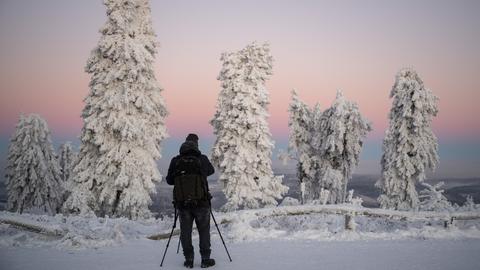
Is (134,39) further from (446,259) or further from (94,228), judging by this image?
(446,259)

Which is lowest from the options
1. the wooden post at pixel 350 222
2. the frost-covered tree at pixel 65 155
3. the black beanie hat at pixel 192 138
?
the wooden post at pixel 350 222

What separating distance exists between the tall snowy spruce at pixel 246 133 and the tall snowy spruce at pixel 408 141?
35.1ft

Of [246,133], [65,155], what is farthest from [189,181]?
[65,155]

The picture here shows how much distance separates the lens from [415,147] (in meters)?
31.5

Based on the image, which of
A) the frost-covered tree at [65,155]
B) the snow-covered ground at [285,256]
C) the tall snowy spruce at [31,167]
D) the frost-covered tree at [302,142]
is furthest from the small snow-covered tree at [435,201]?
the frost-covered tree at [65,155]

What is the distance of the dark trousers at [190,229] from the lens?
7.53 metres

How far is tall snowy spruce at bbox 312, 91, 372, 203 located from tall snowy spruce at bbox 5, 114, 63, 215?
23936 millimetres

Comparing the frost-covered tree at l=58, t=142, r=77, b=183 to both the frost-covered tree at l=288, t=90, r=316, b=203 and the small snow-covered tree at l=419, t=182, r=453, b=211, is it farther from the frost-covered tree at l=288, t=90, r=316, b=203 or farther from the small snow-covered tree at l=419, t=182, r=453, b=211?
the small snow-covered tree at l=419, t=182, r=453, b=211

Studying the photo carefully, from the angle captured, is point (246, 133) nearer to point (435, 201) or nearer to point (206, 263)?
point (435, 201)

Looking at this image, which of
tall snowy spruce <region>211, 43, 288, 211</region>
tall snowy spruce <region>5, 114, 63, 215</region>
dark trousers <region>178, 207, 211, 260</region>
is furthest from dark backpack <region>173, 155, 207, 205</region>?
tall snowy spruce <region>5, 114, 63, 215</region>

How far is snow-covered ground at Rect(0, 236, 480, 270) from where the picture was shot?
24.5 ft

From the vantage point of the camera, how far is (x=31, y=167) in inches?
1389

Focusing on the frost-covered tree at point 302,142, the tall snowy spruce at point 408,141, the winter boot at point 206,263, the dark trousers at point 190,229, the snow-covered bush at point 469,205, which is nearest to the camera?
the winter boot at point 206,263

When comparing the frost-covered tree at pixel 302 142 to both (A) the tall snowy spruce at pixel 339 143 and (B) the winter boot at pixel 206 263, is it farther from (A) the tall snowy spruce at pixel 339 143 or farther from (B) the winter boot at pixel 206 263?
(B) the winter boot at pixel 206 263
